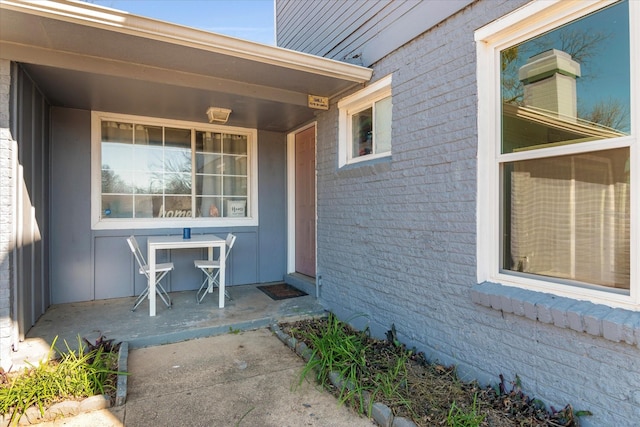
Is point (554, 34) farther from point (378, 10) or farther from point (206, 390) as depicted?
point (206, 390)

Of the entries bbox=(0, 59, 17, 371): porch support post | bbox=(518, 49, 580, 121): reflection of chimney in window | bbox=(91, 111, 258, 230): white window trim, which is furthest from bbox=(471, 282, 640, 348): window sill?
bbox=(91, 111, 258, 230): white window trim

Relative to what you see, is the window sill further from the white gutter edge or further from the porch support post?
the porch support post

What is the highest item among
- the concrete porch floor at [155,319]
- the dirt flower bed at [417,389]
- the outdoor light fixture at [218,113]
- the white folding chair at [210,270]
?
the outdoor light fixture at [218,113]

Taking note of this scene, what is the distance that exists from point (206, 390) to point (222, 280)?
1817mm

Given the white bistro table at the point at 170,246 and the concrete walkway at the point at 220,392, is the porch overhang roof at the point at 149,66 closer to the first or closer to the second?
the white bistro table at the point at 170,246

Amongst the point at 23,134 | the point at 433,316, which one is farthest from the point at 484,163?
the point at 23,134

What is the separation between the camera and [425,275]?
3.11 metres

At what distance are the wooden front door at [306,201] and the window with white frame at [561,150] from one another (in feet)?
10.2

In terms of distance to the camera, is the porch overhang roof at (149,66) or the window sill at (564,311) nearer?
the window sill at (564,311)

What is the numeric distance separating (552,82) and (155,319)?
4.22 meters

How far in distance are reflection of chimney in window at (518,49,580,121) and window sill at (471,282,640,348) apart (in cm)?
113

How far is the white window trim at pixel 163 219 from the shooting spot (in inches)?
187

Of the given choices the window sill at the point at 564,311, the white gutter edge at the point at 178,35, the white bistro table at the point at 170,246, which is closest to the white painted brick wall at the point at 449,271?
the window sill at the point at 564,311

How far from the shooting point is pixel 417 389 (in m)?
Answer: 2.55
